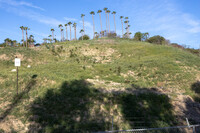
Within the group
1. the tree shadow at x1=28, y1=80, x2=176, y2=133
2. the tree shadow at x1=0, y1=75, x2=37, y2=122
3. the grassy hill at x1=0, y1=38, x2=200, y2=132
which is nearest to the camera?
the tree shadow at x1=28, y1=80, x2=176, y2=133

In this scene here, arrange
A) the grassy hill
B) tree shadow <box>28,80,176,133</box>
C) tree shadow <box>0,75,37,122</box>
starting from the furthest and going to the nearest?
tree shadow <box>0,75,37,122</box>
the grassy hill
tree shadow <box>28,80,176,133</box>

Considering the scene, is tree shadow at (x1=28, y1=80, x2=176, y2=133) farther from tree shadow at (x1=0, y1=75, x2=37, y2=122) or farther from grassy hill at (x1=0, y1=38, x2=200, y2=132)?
tree shadow at (x1=0, y1=75, x2=37, y2=122)

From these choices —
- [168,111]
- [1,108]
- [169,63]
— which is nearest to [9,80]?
[1,108]

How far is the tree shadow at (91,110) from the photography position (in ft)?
24.0

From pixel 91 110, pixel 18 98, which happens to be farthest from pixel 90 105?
pixel 18 98

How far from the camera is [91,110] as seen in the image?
28.3 feet

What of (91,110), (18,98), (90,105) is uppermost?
(18,98)

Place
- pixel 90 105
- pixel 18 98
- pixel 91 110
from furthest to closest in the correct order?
pixel 18 98
pixel 90 105
pixel 91 110

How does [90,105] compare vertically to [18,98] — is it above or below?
below

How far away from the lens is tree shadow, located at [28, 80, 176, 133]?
731 centimetres

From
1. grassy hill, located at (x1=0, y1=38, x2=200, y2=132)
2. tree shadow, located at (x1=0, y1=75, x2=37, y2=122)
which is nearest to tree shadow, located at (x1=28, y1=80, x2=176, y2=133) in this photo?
grassy hill, located at (x1=0, y1=38, x2=200, y2=132)

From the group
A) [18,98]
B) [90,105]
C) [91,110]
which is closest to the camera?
[91,110]

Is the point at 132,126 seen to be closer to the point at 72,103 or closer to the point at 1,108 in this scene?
the point at 72,103

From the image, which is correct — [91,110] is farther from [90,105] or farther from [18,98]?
[18,98]
